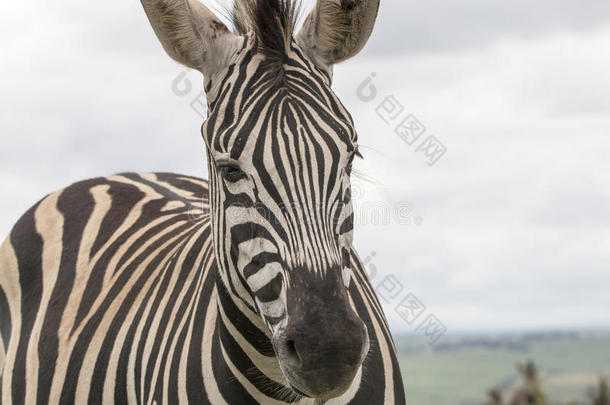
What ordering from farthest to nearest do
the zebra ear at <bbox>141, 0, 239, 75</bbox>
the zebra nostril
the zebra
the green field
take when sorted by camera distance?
the green field, the zebra ear at <bbox>141, 0, 239, 75</bbox>, the zebra, the zebra nostril

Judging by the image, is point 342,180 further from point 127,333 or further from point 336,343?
point 127,333

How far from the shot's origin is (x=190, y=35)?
14.8 ft

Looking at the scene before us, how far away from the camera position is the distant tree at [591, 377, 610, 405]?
20984mm

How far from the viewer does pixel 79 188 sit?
7340 millimetres

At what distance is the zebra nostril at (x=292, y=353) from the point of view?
358cm

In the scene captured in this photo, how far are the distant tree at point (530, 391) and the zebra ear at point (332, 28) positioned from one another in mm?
21618

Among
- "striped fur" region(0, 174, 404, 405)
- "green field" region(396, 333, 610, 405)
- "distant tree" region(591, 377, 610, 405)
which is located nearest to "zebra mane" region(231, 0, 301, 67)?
"striped fur" region(0, 174, 404, 405)

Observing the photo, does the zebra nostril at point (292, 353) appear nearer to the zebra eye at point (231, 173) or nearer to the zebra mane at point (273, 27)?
the zebra eye at point (231, 173)

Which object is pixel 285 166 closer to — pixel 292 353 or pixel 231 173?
pixel 231 173

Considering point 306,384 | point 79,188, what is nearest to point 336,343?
point 306,384

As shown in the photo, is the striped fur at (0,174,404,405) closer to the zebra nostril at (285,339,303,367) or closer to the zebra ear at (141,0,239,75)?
the zebra nostril at (285,339,303,367)

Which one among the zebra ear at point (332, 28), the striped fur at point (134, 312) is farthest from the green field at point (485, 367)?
the zebra ear at point (332, 28)

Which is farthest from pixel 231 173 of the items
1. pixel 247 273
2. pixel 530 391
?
pixel 530 391

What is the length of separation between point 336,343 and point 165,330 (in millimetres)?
1947
